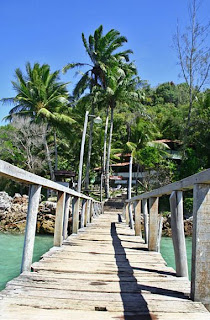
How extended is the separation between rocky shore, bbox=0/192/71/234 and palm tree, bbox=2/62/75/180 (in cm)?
655

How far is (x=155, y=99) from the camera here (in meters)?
55.2

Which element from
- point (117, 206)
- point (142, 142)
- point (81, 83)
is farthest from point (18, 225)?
point (142, 142)

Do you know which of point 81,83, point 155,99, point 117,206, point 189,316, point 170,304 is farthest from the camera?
point 155,99

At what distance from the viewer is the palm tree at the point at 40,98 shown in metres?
25.0

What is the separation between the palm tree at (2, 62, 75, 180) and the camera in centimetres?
2497

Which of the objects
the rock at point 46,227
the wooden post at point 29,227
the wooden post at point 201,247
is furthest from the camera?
the rock at point 46,227

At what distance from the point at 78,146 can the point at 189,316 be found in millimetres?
29433

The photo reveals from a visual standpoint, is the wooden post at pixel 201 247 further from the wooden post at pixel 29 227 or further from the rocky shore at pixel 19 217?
the rocky shore at pixel 19 217

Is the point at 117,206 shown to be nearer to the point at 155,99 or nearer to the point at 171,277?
the point at 171,277

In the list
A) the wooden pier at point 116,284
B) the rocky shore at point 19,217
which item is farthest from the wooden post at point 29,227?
the rocky shore at point 19,217

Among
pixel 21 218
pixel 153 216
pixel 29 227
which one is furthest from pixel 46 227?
pixel 29 227

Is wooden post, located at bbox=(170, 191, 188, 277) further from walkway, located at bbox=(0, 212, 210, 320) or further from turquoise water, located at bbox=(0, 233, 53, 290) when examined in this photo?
turquoise water, located at bbox=(0, 233, 53, 290)

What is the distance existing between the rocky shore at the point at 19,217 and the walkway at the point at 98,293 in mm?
13129

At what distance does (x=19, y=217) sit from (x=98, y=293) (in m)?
15.7
